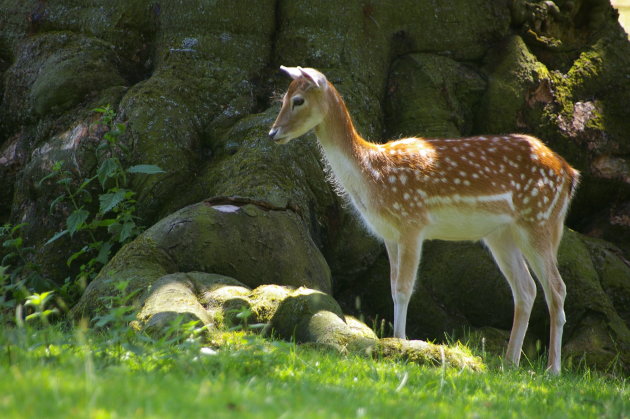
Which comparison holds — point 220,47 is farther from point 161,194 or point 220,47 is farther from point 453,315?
point 453,315

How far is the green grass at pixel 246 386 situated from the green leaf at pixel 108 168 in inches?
80.5

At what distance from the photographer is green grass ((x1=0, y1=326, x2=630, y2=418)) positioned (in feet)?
8.70

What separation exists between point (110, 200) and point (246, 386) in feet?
11.7

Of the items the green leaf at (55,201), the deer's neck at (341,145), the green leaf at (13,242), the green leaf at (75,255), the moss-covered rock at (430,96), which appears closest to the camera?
the deer's neck at (341,145)

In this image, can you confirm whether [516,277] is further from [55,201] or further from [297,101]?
[55,201]

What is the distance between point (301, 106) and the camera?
5.74 metres

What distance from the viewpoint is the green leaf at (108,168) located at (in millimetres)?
6449

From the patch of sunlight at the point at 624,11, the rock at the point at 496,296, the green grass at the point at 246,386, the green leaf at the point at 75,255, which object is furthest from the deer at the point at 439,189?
the patch of sunlight at the point at 624,11

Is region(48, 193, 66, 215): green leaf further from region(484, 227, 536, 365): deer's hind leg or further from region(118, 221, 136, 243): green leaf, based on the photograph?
region(484, 227, 536, 365): deer's hind leg

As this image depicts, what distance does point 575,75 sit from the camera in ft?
26.8

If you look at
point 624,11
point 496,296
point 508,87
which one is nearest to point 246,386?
point 496,296

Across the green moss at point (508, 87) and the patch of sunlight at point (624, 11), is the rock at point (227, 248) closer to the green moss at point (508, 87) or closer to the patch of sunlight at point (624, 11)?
the green moss at point (508, 87)

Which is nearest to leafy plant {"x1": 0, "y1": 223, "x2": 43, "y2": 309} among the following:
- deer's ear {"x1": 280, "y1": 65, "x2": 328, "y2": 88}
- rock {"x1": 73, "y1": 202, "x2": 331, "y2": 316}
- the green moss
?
rock {"x1": 73, "y1": 202, "x2": 331, "y2": 316}

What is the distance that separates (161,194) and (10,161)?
1.93 meters
